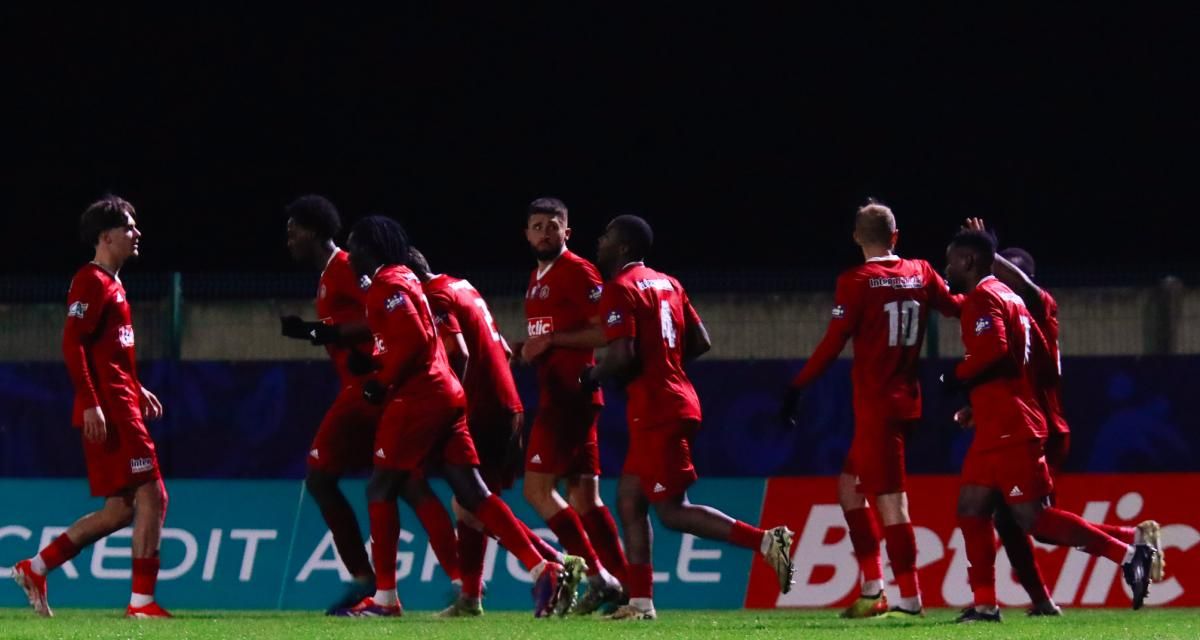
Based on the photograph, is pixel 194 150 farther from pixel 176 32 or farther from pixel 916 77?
pixel 916 77

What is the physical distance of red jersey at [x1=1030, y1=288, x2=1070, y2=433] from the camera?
9.56 metres

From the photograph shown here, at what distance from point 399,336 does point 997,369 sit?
2751mm

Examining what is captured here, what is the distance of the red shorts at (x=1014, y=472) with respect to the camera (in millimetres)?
8742

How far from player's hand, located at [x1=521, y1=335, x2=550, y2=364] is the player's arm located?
2.11 m

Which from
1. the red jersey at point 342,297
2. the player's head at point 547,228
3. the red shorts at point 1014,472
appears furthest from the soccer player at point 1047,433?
the red jersey at point 342,297

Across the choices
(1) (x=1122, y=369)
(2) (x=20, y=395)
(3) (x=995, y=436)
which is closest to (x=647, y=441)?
(3) (x=995, y=436)

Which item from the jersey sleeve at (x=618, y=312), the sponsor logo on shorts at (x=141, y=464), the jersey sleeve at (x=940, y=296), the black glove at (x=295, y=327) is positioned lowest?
the sponsor logo on shorts at (x=141, y=464)

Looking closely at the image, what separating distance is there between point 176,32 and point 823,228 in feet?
31.8

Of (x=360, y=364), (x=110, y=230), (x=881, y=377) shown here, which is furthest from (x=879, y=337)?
(x=110, y=230)

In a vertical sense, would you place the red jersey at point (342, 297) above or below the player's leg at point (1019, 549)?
above

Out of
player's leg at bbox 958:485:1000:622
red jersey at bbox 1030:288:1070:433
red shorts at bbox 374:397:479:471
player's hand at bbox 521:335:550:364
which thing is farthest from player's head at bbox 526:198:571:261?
player's leg at bbox 958:485:1000:622

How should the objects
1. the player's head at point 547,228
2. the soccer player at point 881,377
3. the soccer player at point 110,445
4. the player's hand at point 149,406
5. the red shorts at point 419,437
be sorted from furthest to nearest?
the player's hand at point 149,406
the player's head at point 547,228
the soccer player at point 110,445
the soccer player at point 881,377
the red shorts at point 419,437

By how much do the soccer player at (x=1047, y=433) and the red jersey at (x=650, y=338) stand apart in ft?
5.02

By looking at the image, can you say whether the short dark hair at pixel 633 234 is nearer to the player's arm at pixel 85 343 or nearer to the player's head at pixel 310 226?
the player's head at pixel 310 226
